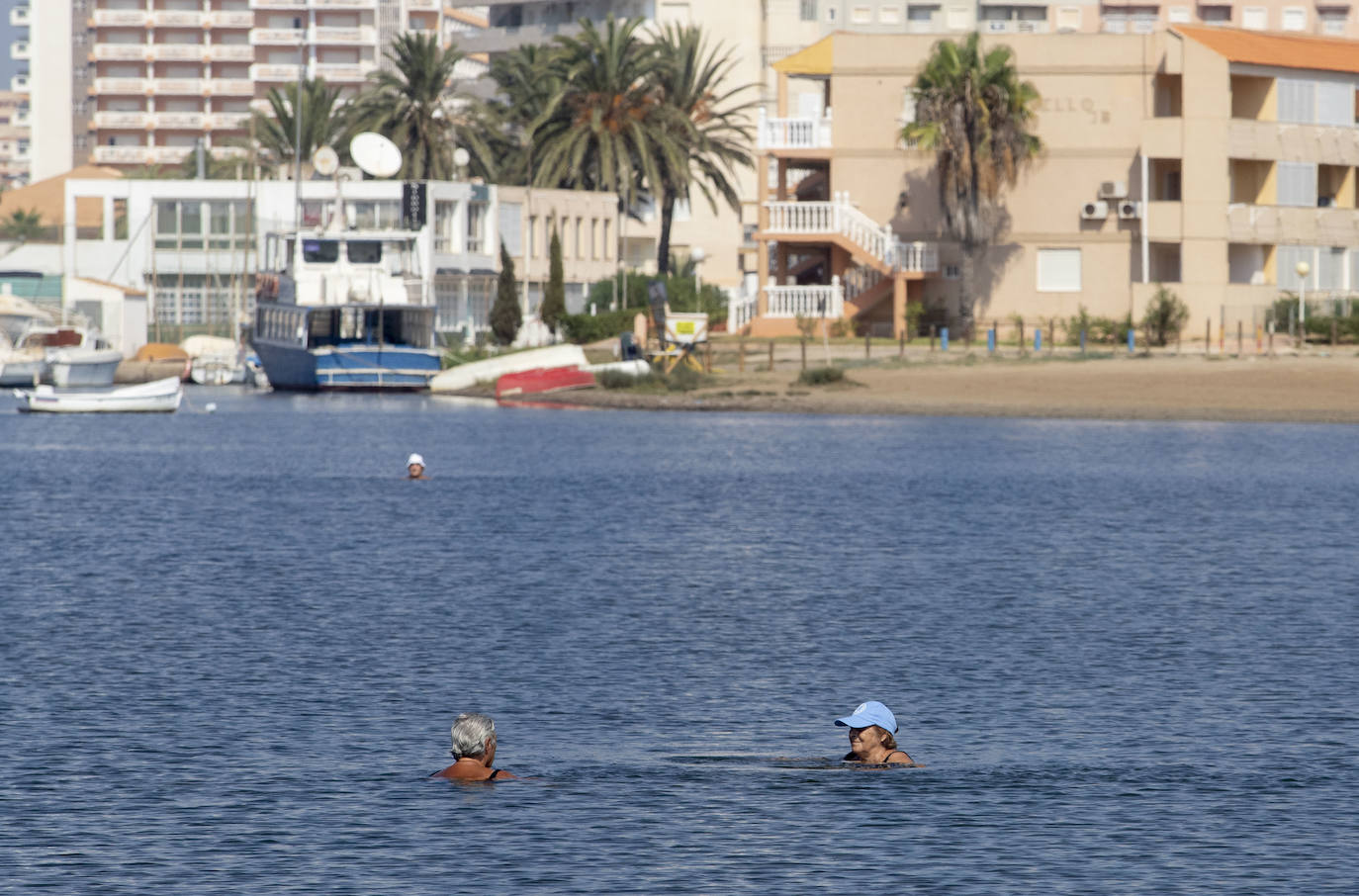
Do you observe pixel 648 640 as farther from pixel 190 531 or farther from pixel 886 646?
pixel 190 531

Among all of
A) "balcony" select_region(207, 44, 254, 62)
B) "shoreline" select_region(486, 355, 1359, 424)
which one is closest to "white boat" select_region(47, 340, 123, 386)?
"shoreline" select_region(486, 355, 1359, 424)

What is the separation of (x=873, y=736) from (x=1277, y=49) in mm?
78450

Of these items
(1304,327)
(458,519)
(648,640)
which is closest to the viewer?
(648,640)

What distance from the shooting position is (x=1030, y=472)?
A: 53.0 meters

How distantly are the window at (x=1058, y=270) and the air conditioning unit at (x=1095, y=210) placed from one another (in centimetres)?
154

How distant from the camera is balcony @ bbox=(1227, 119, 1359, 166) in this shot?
291 feet

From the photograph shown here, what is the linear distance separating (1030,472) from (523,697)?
32454mm

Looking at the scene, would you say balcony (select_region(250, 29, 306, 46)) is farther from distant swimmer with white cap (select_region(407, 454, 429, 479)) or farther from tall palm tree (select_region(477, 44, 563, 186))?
distant swimmer with white cap (select_region(407, 454, 429, 479))

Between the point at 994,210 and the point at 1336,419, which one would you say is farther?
the point at 994,210

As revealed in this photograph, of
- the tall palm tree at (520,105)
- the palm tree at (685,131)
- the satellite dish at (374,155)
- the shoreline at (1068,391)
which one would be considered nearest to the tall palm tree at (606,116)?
the palm tree at (685,131)

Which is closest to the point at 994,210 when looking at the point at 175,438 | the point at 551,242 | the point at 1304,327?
the point at 1304,327

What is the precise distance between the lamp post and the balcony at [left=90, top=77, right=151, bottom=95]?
129 meters

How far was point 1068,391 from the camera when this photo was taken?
73.4m

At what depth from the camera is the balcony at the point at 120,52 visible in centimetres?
19412
